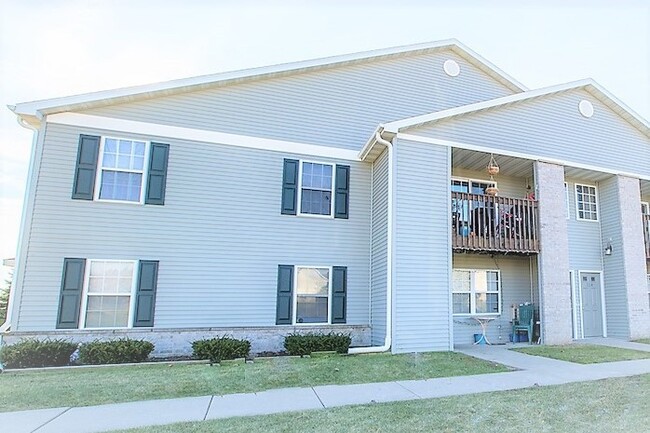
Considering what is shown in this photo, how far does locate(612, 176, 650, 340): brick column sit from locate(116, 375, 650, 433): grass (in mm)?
7504

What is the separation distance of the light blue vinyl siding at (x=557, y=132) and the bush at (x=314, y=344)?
522cm

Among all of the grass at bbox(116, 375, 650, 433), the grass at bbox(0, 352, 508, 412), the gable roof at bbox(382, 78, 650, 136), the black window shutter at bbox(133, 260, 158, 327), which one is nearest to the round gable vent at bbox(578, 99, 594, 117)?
the gable roof at bbox(382, 78, 650, 136)

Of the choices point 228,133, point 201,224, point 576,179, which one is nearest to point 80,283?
point 201,224

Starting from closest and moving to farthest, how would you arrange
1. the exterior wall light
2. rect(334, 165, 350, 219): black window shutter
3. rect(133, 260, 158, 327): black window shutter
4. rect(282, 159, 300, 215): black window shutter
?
rect(133, 260, 158, 327): black window shutter → rect(282, 159, 300, 215): black window shutter → rect(334, 165, 350, 219): black window shutter → the exterior wall light

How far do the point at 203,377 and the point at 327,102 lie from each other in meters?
7.70

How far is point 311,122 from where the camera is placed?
11.3 m

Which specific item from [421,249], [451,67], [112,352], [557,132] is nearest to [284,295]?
[421,249]

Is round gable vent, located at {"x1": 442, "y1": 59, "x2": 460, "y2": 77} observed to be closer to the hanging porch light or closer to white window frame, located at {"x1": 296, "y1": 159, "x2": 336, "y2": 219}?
the hanging porch light

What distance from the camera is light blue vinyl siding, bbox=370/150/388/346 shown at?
32.8 ft

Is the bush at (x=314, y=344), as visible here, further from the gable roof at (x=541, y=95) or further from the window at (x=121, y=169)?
the gable roof at (x=541, y=95)

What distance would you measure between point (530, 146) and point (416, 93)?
3550 millimetres

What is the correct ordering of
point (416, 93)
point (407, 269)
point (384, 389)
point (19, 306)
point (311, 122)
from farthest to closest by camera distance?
point (416, 93) → point (311, 122) → point (407, 269) → point (19, 306) → point (384, 389)

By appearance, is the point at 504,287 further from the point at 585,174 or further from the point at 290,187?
the point at 290,187

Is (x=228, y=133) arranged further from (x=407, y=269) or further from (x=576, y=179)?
(x=576, y=179)
